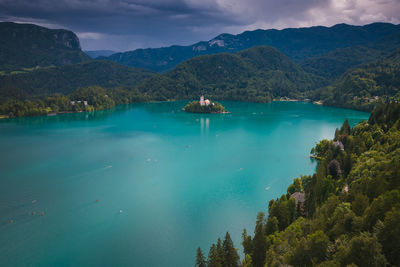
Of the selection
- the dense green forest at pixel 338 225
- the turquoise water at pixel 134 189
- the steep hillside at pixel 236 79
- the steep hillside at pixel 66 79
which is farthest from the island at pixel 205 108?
the dense green forest at pixel 338 225

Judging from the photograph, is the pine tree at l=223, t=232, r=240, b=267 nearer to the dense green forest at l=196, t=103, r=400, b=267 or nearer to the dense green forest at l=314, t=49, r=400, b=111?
the dense green forest at l=196, t=103, r=400, b=267

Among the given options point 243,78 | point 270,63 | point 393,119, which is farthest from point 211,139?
point 270,63

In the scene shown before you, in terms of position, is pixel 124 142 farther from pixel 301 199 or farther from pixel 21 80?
pixel 21 80

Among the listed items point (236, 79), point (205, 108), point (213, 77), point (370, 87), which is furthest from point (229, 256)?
point (213, 77)

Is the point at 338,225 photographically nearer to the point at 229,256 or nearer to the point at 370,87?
the point at 229,256

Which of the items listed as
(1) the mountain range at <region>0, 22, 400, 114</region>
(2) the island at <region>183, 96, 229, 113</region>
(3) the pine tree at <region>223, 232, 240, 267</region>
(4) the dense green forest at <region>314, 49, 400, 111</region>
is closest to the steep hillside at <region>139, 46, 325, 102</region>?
(1) the mountain range at <region>0, 22, 400, 114</region>
